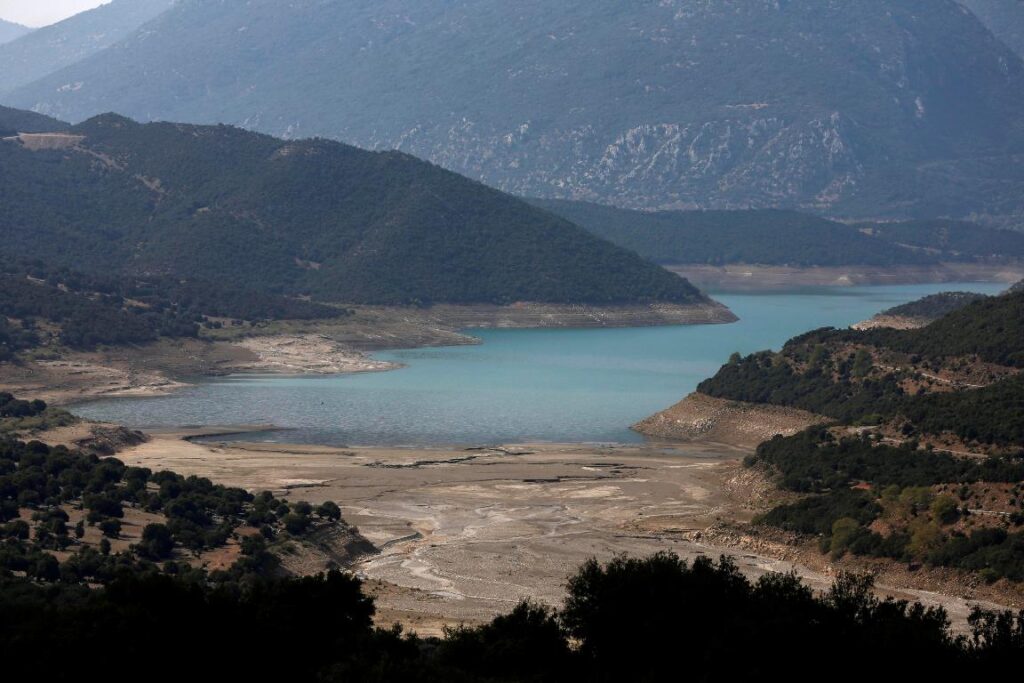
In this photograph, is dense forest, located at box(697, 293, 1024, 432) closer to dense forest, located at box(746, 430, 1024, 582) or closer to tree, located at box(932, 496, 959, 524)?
dense forest, located at box(746, 430, 1024, 582)

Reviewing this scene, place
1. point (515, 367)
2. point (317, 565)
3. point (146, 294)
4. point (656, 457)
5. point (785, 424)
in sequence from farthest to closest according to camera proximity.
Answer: point (146, 294), point (515, 367), point (785, 424), point (656, 457), point (317, 565)

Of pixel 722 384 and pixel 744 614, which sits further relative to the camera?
pixel 722 384

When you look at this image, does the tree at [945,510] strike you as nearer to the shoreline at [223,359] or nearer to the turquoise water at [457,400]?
the turquoise water at [457,400]

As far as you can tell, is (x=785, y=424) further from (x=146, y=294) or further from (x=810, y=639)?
(x=146, y=294)

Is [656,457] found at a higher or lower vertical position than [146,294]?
lower

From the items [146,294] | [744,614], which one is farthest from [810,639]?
[146,294]

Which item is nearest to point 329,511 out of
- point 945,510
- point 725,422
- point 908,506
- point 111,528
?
point 111,528

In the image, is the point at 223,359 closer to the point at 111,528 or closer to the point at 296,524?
the point at 296,524
